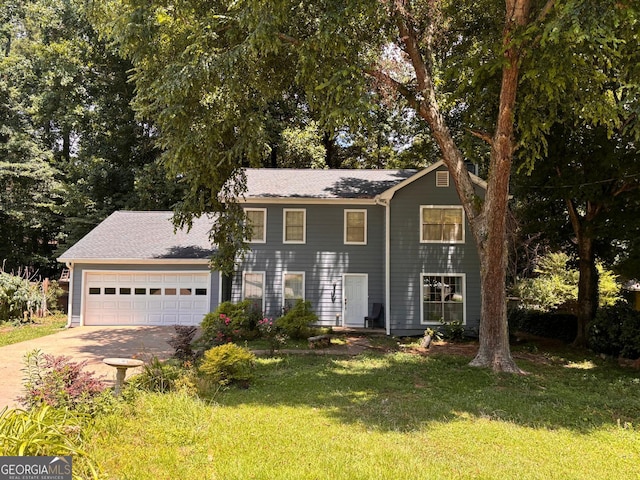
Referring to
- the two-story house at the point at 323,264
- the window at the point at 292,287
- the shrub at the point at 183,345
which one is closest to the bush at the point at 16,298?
the two-story house at the point at 323,264

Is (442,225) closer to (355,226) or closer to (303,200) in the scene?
(355,226)

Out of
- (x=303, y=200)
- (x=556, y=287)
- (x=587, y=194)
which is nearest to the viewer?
(x=587, y=194)

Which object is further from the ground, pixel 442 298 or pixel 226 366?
pixel 442 298

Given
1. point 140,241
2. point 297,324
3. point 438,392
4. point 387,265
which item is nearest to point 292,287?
point 297,324

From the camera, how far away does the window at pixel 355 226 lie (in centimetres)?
1664

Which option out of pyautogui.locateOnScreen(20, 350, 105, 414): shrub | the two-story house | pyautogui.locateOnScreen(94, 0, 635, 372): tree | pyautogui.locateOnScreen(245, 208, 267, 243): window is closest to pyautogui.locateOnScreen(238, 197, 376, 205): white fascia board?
the two-story house

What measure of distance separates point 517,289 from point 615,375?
10.00m

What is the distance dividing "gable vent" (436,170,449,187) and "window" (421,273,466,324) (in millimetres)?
3171

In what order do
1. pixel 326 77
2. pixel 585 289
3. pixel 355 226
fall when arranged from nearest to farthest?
pixel 326 77 → pixel 585 289 → pixel 355 226

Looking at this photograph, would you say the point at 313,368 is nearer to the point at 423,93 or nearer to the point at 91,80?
the point at 423,93

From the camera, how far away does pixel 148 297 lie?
1697 cm

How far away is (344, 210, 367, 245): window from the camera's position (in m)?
16.6

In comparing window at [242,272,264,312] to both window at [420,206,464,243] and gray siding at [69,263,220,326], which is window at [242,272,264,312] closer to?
gray siding at [69,263,220,326]

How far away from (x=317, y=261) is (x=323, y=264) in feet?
0.81
